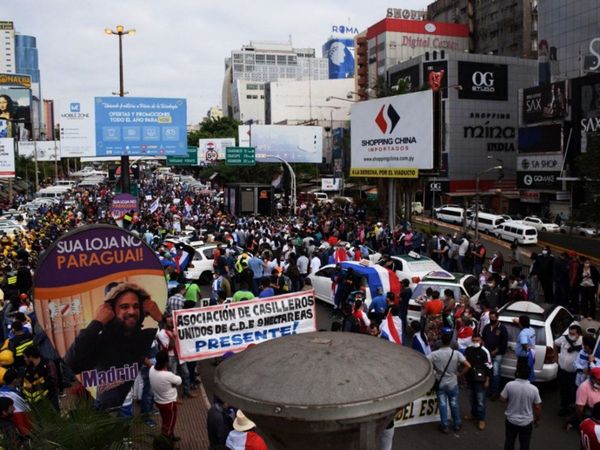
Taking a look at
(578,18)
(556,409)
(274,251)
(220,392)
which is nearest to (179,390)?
(556,409)

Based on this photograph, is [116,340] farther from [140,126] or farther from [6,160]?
[6,160]

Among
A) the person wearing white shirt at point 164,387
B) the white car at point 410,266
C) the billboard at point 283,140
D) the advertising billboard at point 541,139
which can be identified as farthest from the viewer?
the billboard at point 283,140

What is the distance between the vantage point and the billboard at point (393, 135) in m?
24.0

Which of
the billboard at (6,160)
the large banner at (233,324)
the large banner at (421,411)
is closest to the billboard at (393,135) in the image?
the large banner at (233,324)

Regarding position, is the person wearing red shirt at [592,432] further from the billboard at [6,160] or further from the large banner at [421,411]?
the billboard at [6,160]

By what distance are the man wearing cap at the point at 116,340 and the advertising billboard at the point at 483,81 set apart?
59.1 m

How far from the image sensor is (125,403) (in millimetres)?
7461

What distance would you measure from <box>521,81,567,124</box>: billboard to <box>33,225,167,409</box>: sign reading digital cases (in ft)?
145

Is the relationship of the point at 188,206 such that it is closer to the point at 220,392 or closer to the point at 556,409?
the point at 556,409

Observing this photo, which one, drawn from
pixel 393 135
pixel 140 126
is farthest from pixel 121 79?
pixel 393 135

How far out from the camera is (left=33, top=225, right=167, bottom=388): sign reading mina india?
6.57 metres

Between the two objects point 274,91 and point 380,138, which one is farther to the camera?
point 274,91

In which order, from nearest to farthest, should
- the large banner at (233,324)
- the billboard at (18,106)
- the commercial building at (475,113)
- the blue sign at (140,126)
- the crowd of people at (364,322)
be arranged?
the crowd of people at (364,322) → the large banner at (233,324) → the blue sign at (140,126) → the commercial building at (475,113) → the billboard at (18,106)

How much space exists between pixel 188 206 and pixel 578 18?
129 ft
